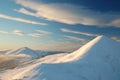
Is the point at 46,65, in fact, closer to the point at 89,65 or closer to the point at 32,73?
the point at 32,73

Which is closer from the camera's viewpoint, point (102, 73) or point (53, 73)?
point (53, 73)

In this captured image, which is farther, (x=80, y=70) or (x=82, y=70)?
(x=82, y=70)

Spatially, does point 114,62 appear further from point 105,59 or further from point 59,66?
point 59,66

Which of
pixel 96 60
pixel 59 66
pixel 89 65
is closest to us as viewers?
pixel 59 66

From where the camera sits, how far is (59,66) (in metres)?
163

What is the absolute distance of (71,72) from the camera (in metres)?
158

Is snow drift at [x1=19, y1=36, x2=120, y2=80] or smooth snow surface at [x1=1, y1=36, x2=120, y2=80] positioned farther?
smooth snow surface at [x1=1, y1=36, x2=120, y2=80]

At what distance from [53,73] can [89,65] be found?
3687 cm

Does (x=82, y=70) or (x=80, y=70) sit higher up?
(x=80, y=70)

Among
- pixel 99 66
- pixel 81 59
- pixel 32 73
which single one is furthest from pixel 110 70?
pixel 32 73

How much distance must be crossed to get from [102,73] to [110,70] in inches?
495

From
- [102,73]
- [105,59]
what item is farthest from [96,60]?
[102,73]

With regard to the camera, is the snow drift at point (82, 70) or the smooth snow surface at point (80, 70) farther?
the smooth snow surface at point (80, 70)

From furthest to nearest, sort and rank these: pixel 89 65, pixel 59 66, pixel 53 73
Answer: pixel 89 65 < pixel 59 66 < pixel 53 73
